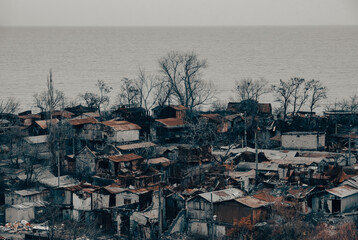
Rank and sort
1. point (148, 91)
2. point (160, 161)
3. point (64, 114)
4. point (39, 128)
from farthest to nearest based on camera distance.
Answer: point (148, 91), point (64, 114), point (39, 128), point (160, 161)

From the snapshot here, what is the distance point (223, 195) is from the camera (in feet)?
67.6

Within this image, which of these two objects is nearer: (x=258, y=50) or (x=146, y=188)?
(x=146, y=188)

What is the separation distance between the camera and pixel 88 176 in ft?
86.5

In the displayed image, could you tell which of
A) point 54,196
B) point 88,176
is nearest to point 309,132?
point 88,176

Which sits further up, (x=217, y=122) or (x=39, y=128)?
(x=217, y=122)

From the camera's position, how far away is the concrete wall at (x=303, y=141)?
31188 mm

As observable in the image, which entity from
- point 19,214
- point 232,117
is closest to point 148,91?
point 232,117

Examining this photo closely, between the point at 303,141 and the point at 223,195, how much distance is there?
11820mm

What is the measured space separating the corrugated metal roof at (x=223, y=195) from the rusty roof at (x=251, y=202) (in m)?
0.48

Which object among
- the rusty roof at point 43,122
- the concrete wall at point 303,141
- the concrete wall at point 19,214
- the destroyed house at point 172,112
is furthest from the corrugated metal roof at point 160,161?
the destroyed house at point 172,112

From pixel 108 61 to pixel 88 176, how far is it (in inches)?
3174

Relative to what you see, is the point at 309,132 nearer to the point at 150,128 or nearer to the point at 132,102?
the point at 150,128

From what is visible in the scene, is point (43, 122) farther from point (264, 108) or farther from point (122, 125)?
point (264, 108)

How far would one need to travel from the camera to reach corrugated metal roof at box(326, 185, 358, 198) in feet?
66.1
